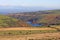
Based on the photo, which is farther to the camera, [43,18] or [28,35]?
[43,18]

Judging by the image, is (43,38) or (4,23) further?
(4,23)

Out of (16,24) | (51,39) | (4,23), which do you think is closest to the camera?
(51,39)

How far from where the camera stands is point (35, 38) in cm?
2816

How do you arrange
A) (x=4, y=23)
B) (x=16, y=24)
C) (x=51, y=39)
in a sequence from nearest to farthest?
(x=51, y=39), (x=4, y=23), (x=16, y=24)

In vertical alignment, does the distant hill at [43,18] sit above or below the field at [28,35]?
below

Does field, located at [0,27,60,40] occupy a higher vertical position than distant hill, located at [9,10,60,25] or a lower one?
higher

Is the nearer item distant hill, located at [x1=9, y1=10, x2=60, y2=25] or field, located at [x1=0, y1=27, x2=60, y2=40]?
field, located at [x1=0, y1=27, x2=60, y2=40]

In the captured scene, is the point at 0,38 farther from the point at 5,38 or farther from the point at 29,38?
the point at 29,38

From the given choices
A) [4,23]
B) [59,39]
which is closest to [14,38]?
[59,39]

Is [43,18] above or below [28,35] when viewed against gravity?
below

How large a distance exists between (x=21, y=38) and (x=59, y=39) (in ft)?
18.7

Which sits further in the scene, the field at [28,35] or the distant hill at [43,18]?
the distant hill at [43,18]

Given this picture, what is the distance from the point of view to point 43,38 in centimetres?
2820

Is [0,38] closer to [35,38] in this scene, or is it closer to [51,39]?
[35,38]
